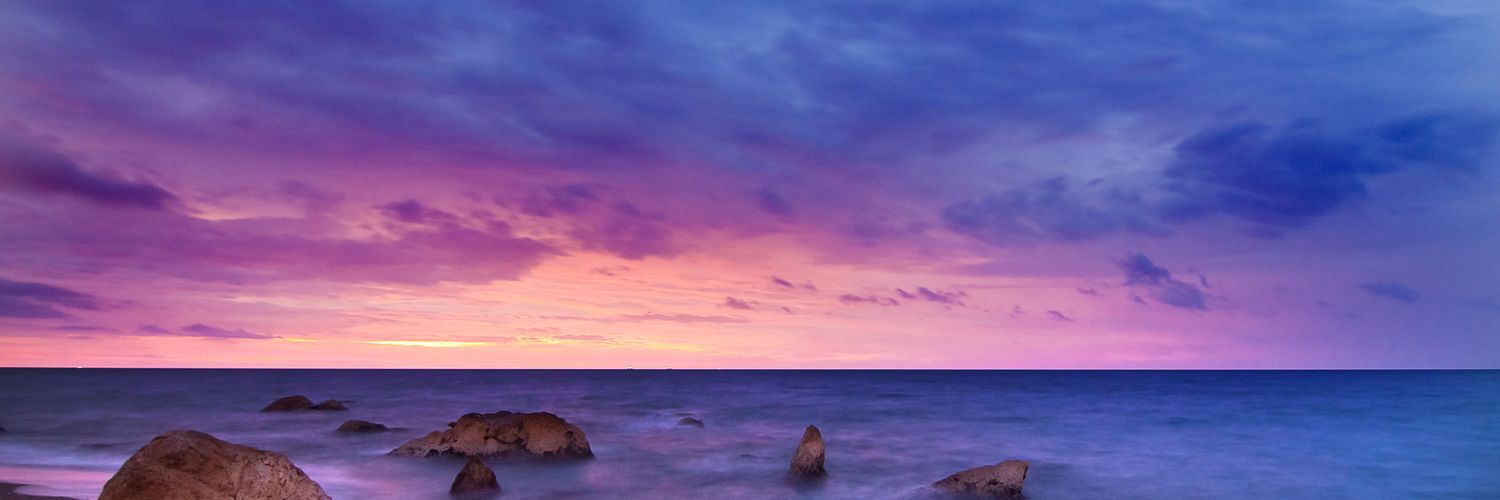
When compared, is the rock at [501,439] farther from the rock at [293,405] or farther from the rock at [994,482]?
the rock at [293,405]

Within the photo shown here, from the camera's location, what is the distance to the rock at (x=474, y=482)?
67.2ft

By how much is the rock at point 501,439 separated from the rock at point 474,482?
542cm

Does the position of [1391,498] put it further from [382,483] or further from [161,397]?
[161,397]

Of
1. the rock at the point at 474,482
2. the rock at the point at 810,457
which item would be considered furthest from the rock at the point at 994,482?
the rock at the point at 474,482

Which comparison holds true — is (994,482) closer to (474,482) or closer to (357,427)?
(474,482)

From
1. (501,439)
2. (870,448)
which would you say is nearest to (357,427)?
(501,439)

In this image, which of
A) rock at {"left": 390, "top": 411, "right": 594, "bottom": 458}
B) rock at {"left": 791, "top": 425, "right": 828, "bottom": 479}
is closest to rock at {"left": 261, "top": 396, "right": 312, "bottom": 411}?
rock at {"left": 390, "top": 411, "right": 594, "bottom": 458}

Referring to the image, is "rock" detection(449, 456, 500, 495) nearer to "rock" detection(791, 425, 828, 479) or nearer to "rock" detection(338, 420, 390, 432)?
"rock" detection(791, 425, 828, 479)

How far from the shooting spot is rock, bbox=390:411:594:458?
26656 mm

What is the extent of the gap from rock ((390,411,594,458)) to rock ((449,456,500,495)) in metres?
5.42

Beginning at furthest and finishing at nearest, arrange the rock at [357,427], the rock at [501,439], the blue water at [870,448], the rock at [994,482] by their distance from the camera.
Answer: the rock at [357,427]
the rock at [501,439]
the blue water at [870,448]
the rock at [994,482]

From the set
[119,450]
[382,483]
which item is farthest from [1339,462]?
[119,450]

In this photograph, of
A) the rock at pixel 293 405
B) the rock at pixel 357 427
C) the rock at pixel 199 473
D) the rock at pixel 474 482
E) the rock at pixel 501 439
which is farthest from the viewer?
the rock at pixel 293 405

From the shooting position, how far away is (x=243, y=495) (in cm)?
1245
